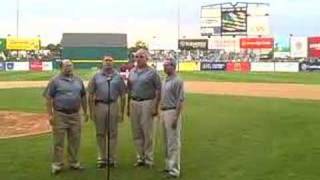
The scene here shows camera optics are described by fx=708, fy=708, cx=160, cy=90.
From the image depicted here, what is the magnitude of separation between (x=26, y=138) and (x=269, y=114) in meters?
8.16

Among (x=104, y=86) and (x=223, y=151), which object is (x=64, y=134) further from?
(x=223, y=151)

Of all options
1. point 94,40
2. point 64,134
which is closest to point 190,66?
point 94,40

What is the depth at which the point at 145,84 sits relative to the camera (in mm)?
10992

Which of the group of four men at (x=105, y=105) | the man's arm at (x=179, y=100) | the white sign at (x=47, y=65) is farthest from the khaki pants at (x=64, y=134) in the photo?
the white sign at (x=47, y=65)

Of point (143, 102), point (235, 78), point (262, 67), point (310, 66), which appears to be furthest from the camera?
point (262, 67)

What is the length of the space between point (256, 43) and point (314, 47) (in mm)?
8325

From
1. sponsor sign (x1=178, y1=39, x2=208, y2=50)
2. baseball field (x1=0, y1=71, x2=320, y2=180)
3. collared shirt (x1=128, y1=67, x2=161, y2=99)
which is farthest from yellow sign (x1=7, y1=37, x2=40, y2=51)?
collared shirt (x1=128, y1=67, x2=161, y2=99)

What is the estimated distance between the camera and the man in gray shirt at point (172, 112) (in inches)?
409

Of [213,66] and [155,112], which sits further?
[213,66]

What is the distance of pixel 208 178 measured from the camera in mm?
10336

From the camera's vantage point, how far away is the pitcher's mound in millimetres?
16125

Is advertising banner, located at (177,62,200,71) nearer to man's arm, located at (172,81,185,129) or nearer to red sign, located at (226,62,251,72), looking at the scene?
red sign, located at (226,62,251,72)

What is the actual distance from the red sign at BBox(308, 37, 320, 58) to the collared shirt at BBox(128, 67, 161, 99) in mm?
77932

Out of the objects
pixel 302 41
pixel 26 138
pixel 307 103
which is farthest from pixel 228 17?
pixel 26 138
